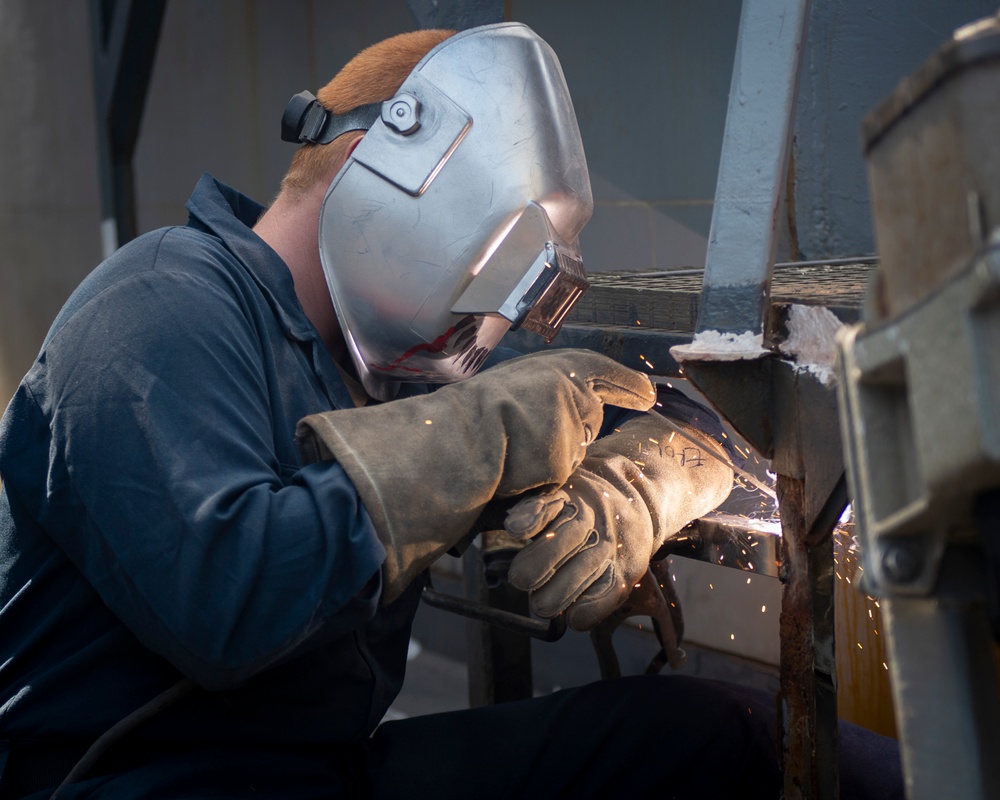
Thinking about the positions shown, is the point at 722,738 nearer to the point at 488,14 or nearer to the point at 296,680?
the point at 296,680

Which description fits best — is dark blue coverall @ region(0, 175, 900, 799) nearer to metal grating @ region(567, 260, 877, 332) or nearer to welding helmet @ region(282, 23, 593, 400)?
welding helmet @ region(282, 23, 593, 400)

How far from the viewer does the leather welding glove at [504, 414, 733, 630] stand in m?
1.31

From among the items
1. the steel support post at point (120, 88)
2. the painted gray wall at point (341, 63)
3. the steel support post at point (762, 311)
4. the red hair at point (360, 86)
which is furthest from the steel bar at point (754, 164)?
the steel support post at point (120, 88)

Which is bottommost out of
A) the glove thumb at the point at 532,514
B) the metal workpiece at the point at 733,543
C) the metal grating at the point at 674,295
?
the metal workpiece at the point at 733,543

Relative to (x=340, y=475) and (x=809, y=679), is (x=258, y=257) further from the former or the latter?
(x=809, y=679)

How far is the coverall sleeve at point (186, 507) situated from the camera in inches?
43.3

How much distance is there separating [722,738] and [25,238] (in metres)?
4.87

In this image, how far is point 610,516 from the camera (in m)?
1.38

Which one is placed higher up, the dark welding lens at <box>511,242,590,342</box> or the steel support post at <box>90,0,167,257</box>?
the steel support post at <box>90,0,167,257</box>

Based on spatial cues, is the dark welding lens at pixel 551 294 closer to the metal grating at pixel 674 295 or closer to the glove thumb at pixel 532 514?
the metal grating at pixel 674 295

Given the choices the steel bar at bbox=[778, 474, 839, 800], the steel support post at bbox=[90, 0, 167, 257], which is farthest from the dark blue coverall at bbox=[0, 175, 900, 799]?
the steel support post at bbox=[90, 0, 167, 257]

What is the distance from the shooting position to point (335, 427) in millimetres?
1203

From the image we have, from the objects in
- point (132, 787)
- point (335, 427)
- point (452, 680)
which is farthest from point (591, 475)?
point (452, 680)

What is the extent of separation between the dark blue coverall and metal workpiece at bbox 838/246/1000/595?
683 millimetres
